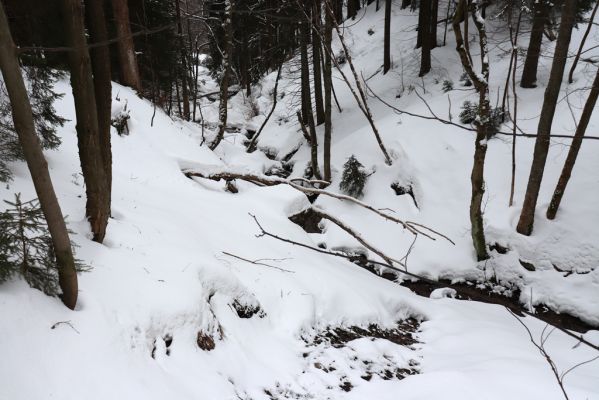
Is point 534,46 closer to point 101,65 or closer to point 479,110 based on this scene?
point 479,110

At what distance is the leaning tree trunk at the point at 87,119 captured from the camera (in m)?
2.86

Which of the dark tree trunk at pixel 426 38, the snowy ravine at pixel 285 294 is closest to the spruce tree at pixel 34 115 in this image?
the snowy ravine at pixel 285 294

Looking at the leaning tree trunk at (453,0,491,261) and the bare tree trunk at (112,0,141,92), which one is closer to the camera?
the leaning tree trunk at (453,0,491,261)

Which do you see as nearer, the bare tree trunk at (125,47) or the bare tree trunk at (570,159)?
the bare tree trunk at (570,159)

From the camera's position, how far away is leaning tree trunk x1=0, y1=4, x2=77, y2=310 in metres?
1.90

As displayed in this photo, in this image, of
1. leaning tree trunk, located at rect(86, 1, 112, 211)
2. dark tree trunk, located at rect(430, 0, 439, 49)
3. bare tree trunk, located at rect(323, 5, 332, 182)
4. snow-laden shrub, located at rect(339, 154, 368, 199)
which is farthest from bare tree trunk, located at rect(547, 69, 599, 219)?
dark tree trunk, located at rect(430, 0, 439, 49)

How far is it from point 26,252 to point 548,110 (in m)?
7.94

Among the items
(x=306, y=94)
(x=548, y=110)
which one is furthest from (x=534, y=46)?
(x=306, y=94)

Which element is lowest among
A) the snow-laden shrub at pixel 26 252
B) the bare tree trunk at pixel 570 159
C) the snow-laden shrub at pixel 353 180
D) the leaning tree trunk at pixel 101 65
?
the snow-laden shrub at pixel 353 180

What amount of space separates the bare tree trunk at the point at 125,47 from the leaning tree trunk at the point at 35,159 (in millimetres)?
10536

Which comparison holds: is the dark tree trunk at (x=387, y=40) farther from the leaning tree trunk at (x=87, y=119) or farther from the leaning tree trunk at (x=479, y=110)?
the leaning tree trunk at (x=87, y=119)

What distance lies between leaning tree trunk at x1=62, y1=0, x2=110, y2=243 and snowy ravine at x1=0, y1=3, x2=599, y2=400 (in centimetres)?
24

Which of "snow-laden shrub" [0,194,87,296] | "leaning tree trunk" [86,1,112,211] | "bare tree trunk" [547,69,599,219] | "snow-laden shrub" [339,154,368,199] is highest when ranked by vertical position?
"leaning tree trunk" [86,1,112,211]

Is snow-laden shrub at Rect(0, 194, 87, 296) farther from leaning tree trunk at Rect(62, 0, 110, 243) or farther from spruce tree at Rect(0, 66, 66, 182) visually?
spruce tree at Rect(0, 66, 66, 182)
